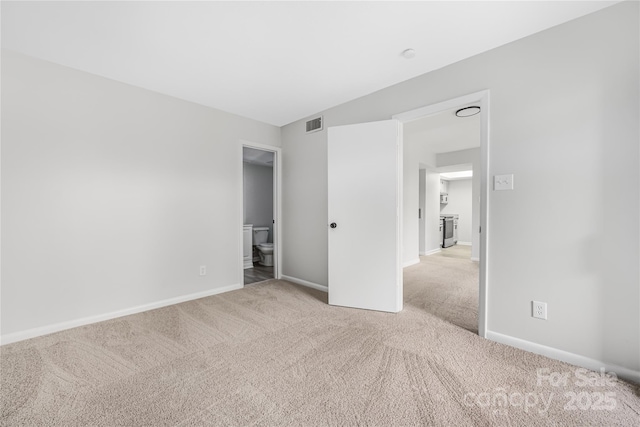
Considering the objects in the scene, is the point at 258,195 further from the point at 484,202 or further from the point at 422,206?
the point at 484,202

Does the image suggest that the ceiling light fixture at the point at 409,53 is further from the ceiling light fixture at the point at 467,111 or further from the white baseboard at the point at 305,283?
the white baseboard at the point at 305,283

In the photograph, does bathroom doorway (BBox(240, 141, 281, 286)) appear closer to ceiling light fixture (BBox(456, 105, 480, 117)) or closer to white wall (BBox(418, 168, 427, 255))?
ceiling light fixture (BBox(456, 105, 480, 117))

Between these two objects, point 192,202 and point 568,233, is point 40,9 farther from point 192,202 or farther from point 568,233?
point 568,233

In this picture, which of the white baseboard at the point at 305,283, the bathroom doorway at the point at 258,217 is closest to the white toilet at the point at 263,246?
the bathroom doorway at the point at 258,217

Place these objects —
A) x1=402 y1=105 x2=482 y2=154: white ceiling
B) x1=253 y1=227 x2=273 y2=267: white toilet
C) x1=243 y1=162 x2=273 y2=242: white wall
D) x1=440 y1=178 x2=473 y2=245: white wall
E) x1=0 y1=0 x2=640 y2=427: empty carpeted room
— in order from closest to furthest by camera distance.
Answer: x1=0 y1=0 x2=640 y2=427: empty carpeted room → x1=402 y1=105 x2=482 y2=154: white ceiling → x1=253 y1=227 x2=273 y2=267: white toilet → x1=243 y1=162 x2=273 y2=242: white wall → x1=440 y1=178 x2=473 y2=245: white wall

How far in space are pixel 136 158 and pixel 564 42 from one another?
3929 millimetres

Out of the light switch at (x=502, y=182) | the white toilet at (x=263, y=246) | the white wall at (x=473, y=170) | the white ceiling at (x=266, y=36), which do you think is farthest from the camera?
the white wall at (x=473, y=170)

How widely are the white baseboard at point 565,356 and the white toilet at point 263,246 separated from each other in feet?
12.9

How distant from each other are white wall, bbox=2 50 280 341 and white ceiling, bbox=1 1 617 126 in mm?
321

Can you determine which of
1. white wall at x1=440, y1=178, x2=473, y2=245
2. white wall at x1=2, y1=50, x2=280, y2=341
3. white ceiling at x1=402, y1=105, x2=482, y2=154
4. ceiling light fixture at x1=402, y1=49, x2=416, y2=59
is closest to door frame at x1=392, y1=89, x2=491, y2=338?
ceiling light fixture at x1=402, y1=49, x2=416, y2=59

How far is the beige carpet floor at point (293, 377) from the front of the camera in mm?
1387

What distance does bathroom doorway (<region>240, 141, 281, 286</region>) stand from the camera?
454 centimetres

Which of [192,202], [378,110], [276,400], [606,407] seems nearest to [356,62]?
[378,110]

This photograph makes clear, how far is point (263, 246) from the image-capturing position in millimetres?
5270
